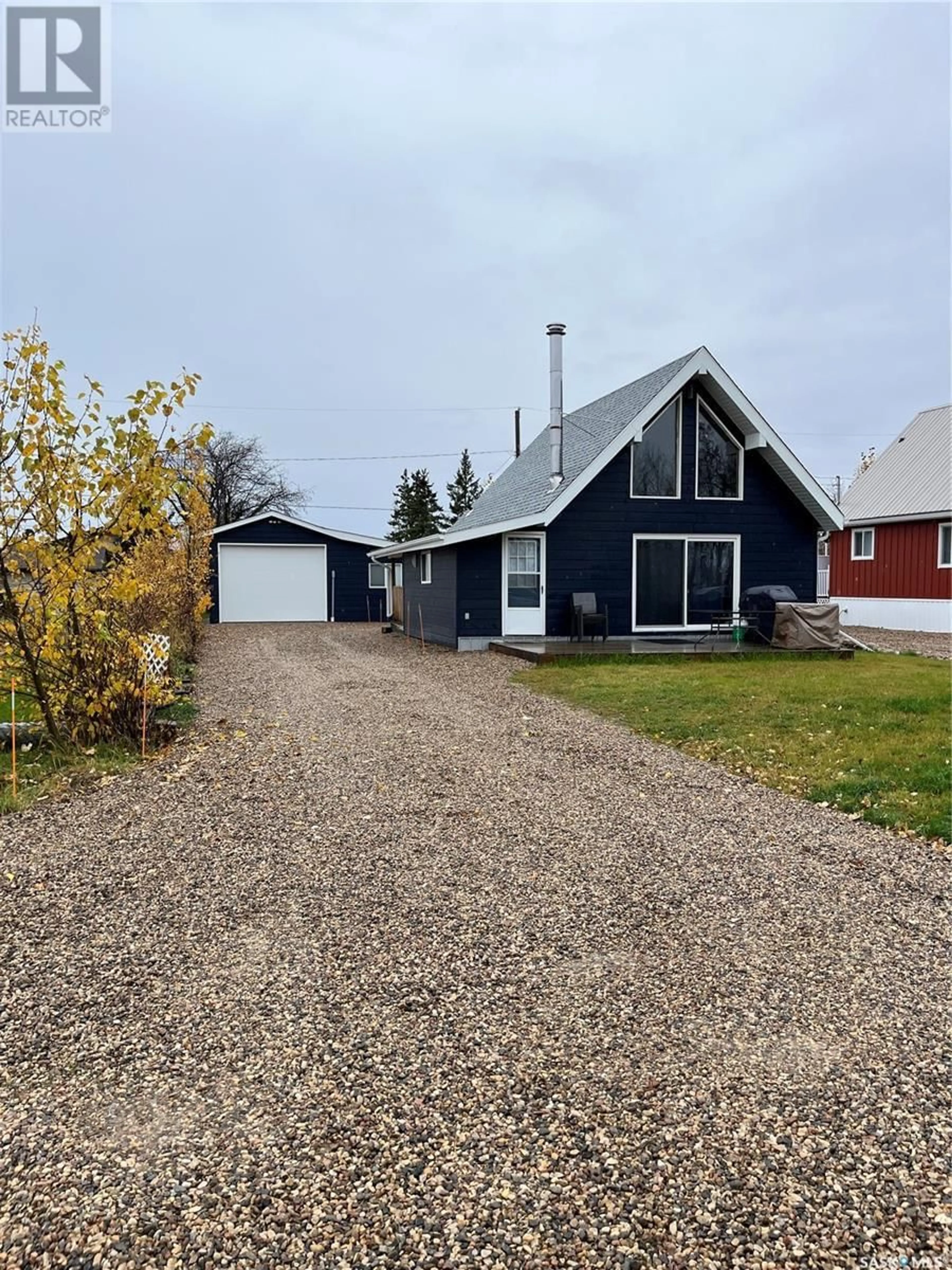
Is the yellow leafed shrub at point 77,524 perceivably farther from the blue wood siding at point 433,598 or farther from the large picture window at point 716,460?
the large picture window at point 716,460

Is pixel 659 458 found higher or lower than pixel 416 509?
lower

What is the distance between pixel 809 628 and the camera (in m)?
14.2

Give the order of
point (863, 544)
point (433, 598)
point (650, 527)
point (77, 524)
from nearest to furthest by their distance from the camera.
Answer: point (77, 524) → point (650, 527) → point (433, 598) → point (863, 544)

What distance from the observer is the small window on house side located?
2242cm

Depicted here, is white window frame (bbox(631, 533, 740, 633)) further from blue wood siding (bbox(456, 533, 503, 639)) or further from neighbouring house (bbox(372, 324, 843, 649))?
blue wood siding (bbox(456, 533, 503, 639))

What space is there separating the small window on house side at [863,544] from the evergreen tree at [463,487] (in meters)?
26.6

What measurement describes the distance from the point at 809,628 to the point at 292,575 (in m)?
17.1

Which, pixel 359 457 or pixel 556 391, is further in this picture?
pixel 359 457

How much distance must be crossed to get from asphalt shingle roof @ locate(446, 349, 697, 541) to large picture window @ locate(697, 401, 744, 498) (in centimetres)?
123

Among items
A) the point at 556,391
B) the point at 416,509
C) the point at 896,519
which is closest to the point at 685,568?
the point at 556,391

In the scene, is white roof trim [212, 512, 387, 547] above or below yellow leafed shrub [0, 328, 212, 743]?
above

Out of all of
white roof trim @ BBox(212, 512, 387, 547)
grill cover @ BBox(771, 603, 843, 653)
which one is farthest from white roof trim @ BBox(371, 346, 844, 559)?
white roof trim @ BBox(212, 512, 387, 547)

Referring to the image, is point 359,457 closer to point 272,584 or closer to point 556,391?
point 272,584

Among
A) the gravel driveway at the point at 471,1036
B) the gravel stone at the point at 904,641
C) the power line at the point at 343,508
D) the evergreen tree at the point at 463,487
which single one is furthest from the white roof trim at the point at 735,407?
the power line at the point at 343,508
